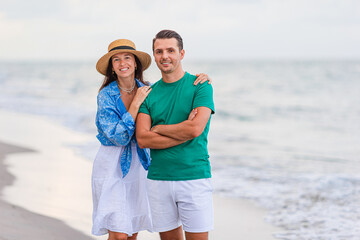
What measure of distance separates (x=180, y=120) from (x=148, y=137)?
9.7 inches

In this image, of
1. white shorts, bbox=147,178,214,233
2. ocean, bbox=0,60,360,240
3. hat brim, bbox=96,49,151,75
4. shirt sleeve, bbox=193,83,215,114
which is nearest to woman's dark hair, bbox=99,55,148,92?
hat brim, bbox=96,49,151,75

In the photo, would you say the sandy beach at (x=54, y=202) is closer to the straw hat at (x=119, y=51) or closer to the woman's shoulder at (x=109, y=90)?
the woman's shoulder at (x=109, y=90)

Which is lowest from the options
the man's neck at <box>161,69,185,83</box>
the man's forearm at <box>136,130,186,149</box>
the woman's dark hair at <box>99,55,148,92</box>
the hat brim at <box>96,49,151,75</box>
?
the man's forearm at <box>136,130,186,149</box>

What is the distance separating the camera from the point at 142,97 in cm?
316

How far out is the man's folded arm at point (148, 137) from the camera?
293 centimetres

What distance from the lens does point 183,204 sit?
2957 mm

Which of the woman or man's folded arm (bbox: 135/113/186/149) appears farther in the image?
the woman

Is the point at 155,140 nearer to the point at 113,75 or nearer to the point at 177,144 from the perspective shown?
the point at 177,144

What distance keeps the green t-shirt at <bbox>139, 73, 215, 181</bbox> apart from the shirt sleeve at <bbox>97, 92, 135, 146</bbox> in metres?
0.22

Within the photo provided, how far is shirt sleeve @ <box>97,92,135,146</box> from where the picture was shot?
10.4 ft

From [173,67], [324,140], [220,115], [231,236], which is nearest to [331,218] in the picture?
[231,236]

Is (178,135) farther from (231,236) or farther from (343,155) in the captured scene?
(343,155)

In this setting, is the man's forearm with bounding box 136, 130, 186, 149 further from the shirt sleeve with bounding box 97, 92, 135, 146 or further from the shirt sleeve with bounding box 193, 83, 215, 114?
the shirt sleeve with bounding box 193, 83, 215, 114

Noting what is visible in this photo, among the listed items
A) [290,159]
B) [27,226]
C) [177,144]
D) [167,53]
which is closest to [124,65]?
[167,53]
